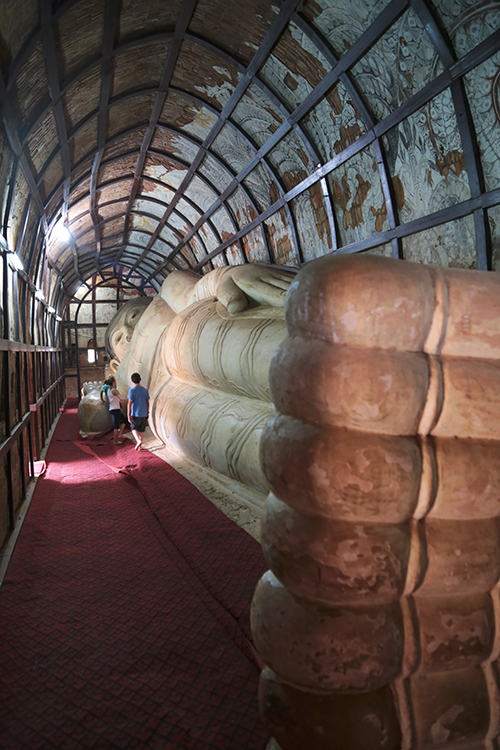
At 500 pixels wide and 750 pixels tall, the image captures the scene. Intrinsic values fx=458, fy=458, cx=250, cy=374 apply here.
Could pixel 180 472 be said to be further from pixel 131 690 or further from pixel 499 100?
pixel 499 100

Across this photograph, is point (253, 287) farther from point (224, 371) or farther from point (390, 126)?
point (390, 126)

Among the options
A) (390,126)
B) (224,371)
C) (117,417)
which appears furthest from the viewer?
(117,417)

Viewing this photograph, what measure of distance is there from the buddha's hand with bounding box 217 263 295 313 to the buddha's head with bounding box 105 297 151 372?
3.86 meters

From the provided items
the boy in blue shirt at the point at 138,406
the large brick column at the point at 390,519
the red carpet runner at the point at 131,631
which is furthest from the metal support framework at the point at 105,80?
the red carpet runner at the point at 131,631

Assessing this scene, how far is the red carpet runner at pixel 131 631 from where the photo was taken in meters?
1.43

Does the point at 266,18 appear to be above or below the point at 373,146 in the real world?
A: above

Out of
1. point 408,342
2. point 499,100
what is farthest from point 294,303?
point 499,100

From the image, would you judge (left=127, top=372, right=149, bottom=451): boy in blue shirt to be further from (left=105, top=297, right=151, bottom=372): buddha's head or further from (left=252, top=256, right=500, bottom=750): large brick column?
(left=252, top=256, right=500, bottom=750): large brick column

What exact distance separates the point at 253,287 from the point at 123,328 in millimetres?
4344

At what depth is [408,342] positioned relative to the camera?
1.19 metres

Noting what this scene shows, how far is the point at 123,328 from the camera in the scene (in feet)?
24.6

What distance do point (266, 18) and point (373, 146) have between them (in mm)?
1308

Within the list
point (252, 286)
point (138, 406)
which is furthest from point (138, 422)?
point (252, 286)

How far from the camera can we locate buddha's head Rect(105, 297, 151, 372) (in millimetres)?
7457
